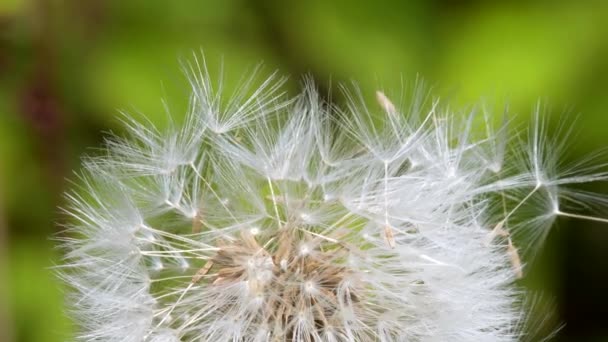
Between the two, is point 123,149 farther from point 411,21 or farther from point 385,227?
point 411,21

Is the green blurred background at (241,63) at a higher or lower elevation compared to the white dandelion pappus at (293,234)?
higher

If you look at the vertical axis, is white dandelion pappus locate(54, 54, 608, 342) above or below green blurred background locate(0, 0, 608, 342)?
below

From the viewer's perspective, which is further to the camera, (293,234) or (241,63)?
(241,63)

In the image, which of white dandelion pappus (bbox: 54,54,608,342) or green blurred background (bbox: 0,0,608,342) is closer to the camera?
white dandelion pappus (bbox: 54,54,608,342)

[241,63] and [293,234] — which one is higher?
[241,63]
